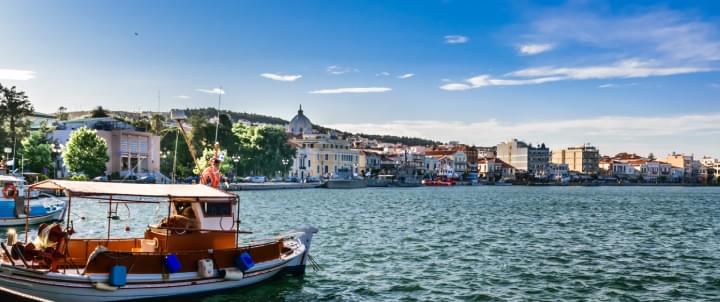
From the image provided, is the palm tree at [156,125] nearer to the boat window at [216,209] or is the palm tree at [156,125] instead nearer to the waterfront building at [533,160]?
the boat window at [216,209]

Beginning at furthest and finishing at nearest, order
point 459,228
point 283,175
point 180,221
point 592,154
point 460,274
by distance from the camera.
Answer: point 592,154 → point 283,175 → point 459,228 → point 460,274 → point 180,221

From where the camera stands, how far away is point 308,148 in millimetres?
135375

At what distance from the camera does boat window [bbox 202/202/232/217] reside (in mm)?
17047

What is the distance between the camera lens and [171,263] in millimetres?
15586

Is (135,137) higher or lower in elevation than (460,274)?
higher

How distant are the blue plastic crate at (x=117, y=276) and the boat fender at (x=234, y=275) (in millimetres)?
2767

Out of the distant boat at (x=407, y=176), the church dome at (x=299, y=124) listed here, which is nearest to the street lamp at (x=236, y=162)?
the distant boat at (x=407, y=176)

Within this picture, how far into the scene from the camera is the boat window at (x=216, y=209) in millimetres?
17047

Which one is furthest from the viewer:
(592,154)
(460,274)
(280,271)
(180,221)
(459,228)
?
(592,154)

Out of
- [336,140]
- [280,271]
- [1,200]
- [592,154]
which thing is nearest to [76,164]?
[1,200]

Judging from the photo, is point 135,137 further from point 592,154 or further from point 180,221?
point 592,154

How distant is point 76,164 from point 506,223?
50.4 metres

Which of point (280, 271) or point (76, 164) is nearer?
point (280, 271)

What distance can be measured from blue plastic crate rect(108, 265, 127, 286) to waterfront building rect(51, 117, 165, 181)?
7066 cm
